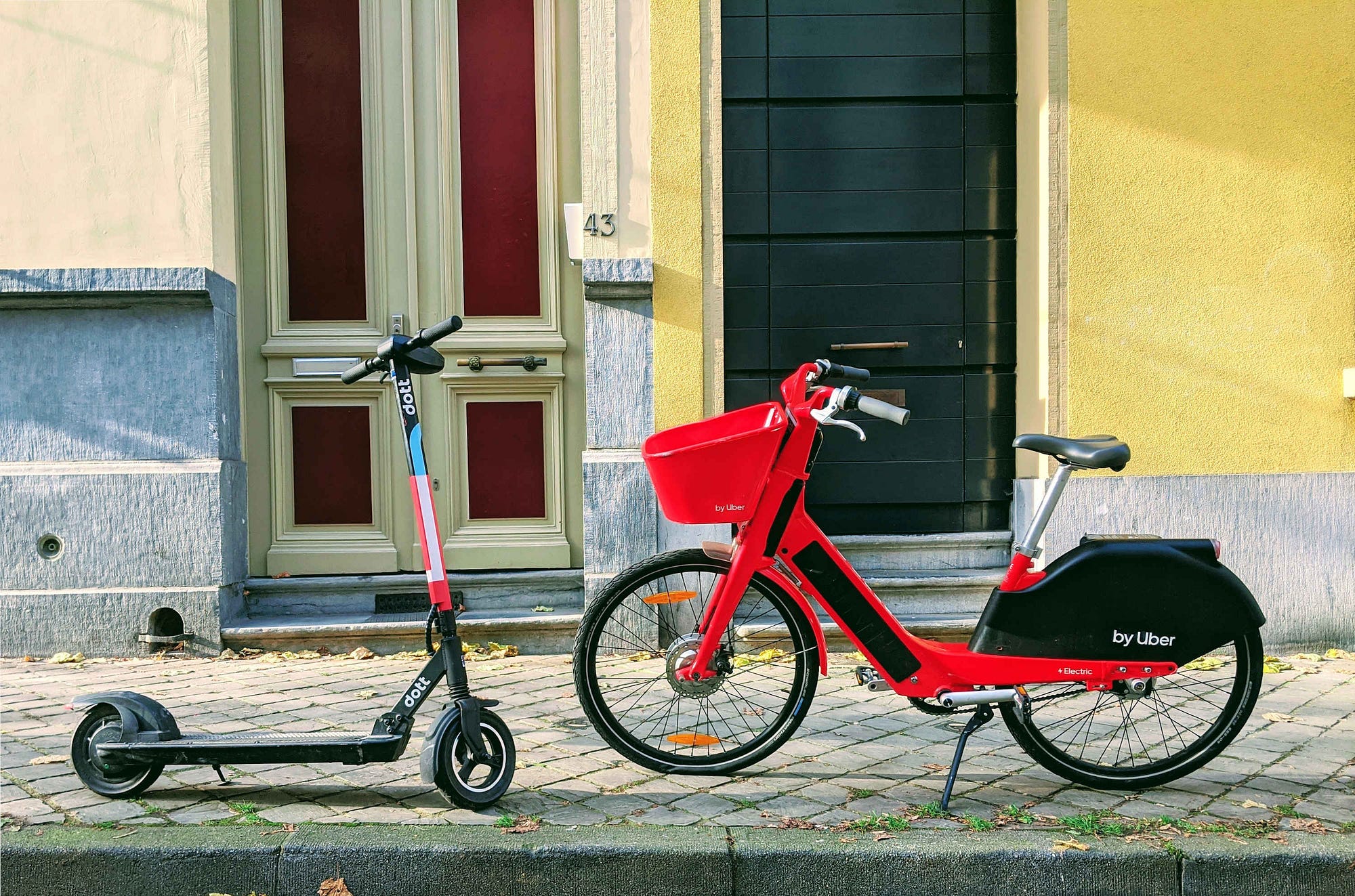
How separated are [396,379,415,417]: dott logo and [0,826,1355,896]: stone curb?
1.21 m

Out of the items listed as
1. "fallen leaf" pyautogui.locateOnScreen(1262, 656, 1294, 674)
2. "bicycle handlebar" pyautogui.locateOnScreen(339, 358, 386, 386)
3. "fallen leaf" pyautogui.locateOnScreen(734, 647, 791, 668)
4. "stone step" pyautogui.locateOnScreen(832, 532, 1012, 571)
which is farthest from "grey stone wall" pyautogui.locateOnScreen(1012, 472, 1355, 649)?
"bicycle handlebar" pyautogui.locateOnScreen(339, 358, 386, 386)

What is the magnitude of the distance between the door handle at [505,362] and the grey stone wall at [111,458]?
124 cm

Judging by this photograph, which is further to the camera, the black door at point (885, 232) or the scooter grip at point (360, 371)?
the black door at point (885, 232)

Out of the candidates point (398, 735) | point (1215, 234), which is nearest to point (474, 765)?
point (398, 735)

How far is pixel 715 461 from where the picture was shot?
337cm

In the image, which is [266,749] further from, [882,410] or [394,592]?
[394,592]

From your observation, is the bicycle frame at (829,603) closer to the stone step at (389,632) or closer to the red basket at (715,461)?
the red basket at (715,461)

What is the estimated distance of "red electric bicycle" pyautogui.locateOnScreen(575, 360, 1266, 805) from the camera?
134 inches

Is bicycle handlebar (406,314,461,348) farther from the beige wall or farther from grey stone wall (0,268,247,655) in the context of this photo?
the beige wall

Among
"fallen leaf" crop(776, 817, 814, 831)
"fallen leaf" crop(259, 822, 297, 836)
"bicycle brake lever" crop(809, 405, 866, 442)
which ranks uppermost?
"bicycle brake lever" crop(809, 405, 866, 442)

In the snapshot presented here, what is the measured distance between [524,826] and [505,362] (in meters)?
3.32

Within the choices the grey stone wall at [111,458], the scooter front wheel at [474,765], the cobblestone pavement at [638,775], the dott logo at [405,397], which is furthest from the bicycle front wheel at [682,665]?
the grey stone wall at [111,458]

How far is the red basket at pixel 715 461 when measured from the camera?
337 centimetres

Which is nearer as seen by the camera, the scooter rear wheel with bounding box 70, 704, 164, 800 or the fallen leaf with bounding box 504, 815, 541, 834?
the fallen leaf with bounding box 504, 815, 541, 834
